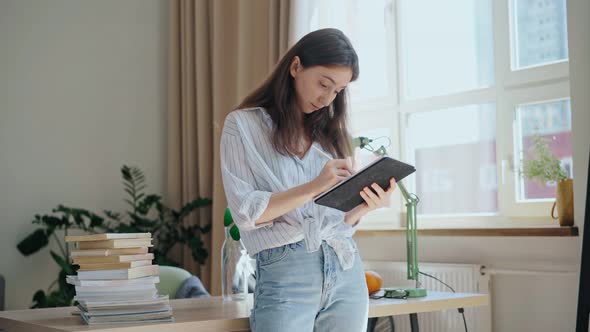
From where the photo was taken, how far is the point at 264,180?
1.61m

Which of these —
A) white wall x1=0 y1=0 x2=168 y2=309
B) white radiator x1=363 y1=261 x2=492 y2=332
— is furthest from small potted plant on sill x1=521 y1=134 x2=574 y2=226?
white wall x1=0 y1=0 x2=168 y2=309

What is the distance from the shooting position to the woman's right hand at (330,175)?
1490mm

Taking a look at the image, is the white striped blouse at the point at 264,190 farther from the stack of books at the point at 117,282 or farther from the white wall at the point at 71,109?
the white wall at the point at 71,109

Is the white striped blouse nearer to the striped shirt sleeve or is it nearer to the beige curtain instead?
the striped shirt sleeve

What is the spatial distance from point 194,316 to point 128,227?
2.55m

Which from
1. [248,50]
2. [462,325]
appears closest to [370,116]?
[248,50]

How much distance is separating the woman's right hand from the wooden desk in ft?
1.31

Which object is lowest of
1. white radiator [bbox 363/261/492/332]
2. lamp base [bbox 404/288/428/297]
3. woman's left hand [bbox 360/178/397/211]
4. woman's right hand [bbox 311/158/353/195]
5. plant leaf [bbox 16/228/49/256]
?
white radiator [bbox 363/261/492/332]

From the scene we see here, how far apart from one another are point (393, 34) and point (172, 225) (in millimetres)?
1736

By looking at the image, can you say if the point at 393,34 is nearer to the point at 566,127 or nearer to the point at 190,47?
the point at 566,127

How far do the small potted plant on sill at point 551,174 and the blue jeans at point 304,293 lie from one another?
1.51 m

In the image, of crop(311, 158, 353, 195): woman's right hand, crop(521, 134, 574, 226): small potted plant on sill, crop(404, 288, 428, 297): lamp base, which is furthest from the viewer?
crop(521, 134, 574, 226): small potted plant on sill

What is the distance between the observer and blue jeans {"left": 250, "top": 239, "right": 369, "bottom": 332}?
1.53m

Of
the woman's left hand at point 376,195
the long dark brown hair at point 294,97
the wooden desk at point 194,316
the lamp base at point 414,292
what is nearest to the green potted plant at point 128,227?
the wooden desk at point 194,316
